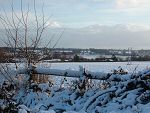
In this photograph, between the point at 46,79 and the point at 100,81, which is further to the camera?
the point at 46,79

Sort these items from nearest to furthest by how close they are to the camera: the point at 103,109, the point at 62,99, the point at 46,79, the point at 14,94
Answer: the point at 103,109
the point at 62,99
the point at 14,94
the point at 46,79

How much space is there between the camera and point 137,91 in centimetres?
805

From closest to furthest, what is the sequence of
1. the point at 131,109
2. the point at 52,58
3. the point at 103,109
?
the point at 131,109
the point at 103,109
the point at 52,58

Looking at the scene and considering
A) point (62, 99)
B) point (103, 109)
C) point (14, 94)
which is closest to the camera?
point (103, 109)

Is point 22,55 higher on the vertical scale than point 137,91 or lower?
higher

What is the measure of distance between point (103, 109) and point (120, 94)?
26.8 inches

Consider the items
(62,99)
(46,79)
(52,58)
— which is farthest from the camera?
(52,58)

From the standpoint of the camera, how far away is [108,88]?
862 cm

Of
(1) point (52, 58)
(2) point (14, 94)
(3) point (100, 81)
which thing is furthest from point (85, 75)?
(1) point (52, 58)

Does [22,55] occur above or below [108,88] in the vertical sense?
above

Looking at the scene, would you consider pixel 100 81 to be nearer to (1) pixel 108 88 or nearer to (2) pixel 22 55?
(1) pixel 108 88

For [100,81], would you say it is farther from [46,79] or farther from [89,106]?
[46,79]

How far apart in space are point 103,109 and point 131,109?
69cm

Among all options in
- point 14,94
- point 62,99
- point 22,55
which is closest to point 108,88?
point 62,99
